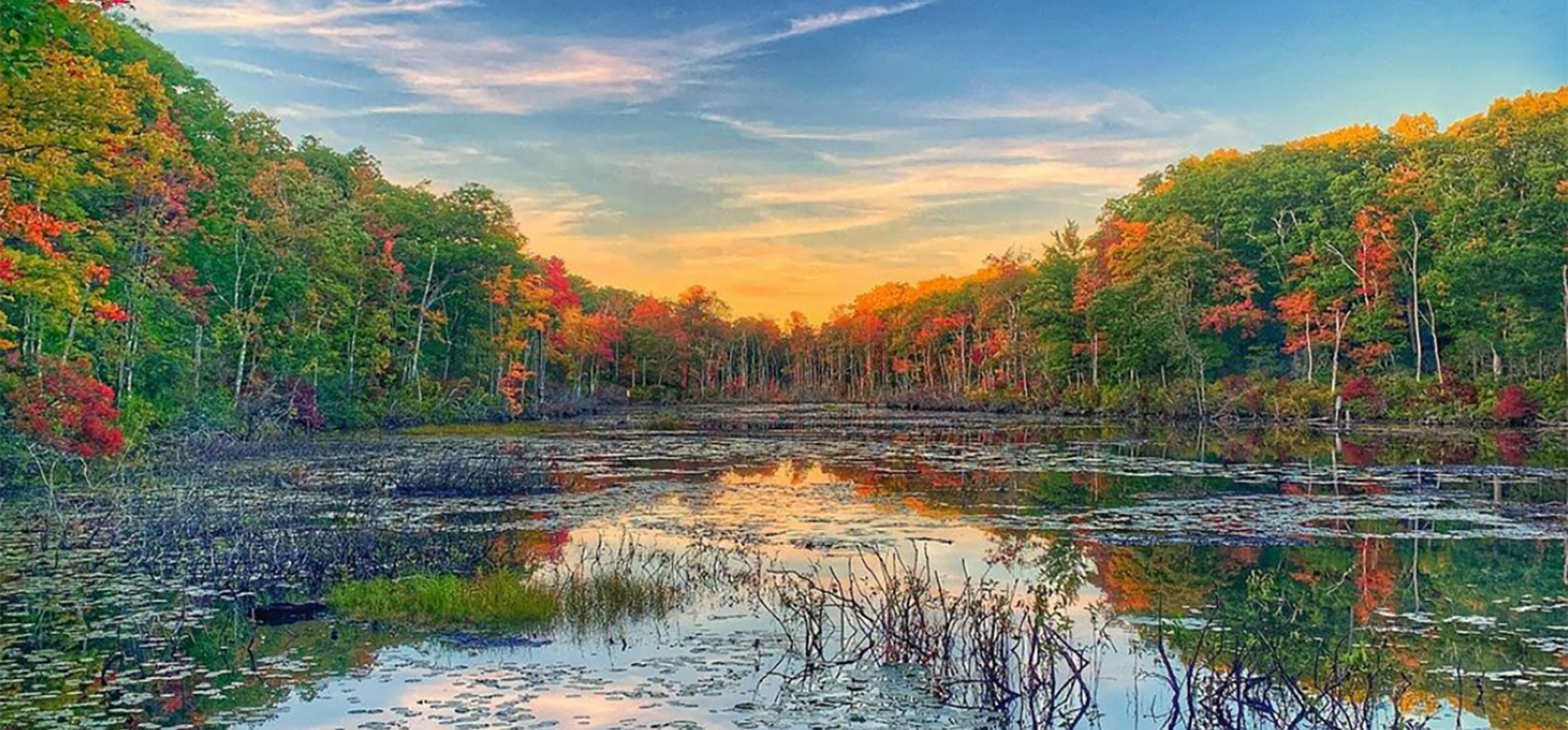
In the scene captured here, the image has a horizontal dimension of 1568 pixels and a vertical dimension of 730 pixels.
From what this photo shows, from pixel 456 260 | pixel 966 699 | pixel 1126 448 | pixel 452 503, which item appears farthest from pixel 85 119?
pixel 456 260

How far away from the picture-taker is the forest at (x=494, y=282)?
19125 mm

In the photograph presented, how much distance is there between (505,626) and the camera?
31.5ft

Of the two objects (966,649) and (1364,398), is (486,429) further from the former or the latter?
(1364,398)

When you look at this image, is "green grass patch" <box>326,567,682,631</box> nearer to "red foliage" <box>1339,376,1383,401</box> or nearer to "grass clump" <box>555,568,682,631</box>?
"grass clump" <box>555,568,682,631</box>

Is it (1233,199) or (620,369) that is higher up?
(1233,199)

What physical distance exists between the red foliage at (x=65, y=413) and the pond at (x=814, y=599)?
1.14 metres

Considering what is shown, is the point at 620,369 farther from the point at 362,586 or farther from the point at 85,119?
the point at 362,586

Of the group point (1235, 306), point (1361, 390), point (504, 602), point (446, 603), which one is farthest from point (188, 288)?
point (1235, 306)

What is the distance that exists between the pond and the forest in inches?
187

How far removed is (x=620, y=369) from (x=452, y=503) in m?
77.1

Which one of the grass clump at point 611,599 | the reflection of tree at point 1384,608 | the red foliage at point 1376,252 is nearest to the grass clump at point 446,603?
the grass clump at point 611,599

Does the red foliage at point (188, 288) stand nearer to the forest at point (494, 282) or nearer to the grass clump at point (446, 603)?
the forest at point (494, 282)

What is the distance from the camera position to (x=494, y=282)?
53719 mm

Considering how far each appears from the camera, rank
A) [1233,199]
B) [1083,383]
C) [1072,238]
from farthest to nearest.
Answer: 1. [1072,238]
2. [1083,383]
3. [1233,199]
